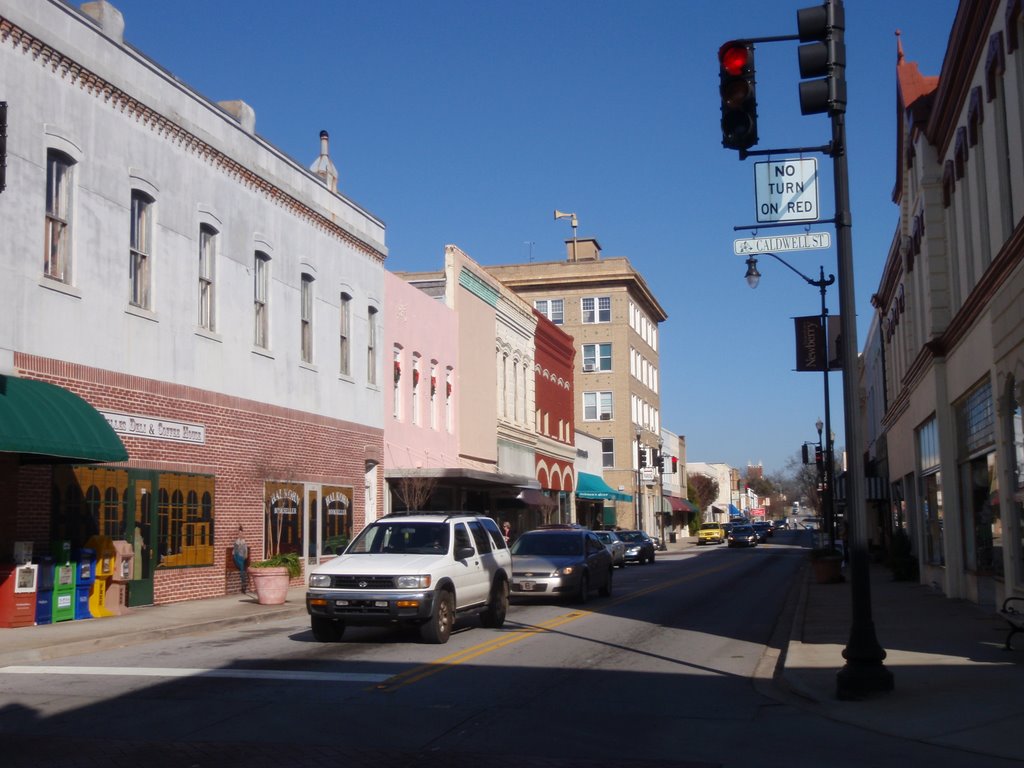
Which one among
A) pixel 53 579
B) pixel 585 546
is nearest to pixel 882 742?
pixel 53 579

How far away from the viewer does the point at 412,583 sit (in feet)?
50.5

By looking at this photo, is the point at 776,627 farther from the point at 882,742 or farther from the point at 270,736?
the point at 270,736

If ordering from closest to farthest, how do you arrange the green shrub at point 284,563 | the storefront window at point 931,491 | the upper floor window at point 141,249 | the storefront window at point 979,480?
the storefront window at point 979,480 < the upper floor window at point 141,249 < the green shrub at point 284,563 < the storefront window at point 931,491

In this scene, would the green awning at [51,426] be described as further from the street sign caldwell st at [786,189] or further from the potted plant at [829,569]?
the potted plant at [829,569]

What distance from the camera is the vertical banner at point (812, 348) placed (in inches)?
1140

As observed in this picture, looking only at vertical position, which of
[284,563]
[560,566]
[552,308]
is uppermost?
[552,308]

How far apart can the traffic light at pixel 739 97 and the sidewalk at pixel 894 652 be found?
528 centimetres

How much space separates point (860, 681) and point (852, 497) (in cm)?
177

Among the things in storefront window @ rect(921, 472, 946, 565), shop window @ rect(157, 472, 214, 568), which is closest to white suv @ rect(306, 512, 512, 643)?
shop window @ rect(157, 472, 214, 568)

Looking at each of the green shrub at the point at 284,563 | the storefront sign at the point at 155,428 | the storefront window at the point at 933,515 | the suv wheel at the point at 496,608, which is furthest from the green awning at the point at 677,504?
the suv wheel at the point at 496,608

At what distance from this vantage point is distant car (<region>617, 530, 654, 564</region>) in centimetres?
4666

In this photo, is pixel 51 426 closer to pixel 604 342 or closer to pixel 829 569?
pixel 829 569

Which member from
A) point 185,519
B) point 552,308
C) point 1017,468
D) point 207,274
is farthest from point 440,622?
point 552,308

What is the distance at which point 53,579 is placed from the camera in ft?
59.5
